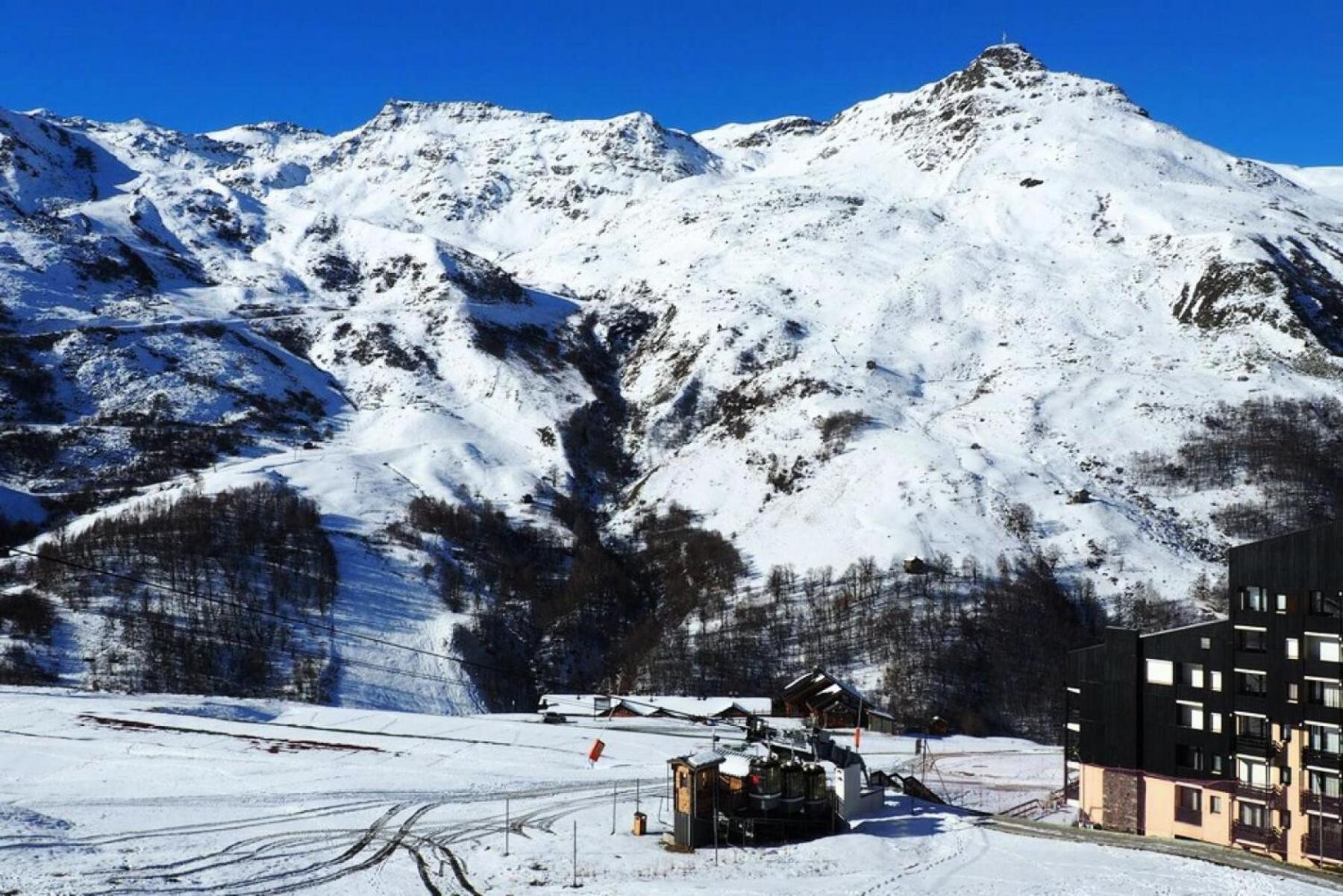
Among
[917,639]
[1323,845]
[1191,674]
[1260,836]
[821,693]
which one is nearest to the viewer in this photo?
[1323,845]

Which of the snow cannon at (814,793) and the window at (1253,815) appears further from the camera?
the snow cannon at (814,793)

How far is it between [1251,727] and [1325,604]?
533cm

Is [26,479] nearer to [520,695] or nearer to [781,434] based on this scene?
[520,695]

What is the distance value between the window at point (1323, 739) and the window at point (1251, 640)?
321 centimetres

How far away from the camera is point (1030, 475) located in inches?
4646

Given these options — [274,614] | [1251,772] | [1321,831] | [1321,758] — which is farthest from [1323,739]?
[274,614]

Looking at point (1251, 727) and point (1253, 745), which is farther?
point (1251, 727)

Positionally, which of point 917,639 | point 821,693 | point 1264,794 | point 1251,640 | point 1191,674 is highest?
point 1251,640

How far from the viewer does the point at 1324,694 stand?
41.2 meters

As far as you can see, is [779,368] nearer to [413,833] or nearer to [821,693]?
[821,693]

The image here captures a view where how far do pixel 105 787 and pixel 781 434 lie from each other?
316 feet

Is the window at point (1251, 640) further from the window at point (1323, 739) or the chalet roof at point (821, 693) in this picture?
the chalet roof at point (821, 693)

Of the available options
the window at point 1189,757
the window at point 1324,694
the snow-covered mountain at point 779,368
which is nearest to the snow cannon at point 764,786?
the window at point 1189,757

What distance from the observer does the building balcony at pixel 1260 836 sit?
40281 mm
